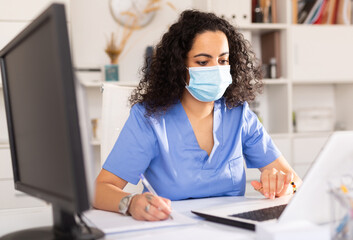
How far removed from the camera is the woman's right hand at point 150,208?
94 cm

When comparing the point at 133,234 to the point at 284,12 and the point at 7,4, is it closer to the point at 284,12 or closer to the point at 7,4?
the point at 7,4

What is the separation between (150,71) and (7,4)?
1.38 metres

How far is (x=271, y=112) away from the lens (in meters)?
3.23

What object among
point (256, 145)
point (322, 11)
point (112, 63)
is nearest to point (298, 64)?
point (322, 11)

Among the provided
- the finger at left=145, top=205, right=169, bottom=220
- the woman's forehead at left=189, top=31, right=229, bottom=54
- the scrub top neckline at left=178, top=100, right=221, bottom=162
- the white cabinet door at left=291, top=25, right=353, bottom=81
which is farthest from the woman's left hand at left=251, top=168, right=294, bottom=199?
the white cabinet door at left=291, top=25, right=353, bottom=81

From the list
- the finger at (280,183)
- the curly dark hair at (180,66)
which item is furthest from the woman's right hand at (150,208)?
the curly dark hair at (180,66)

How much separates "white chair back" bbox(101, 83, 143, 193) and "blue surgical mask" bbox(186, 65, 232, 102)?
27cm

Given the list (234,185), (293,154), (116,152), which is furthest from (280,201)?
(293,154)

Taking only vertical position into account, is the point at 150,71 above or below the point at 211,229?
above

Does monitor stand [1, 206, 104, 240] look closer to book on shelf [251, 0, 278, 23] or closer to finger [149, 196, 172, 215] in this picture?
finger [149, 196, 172, 215]

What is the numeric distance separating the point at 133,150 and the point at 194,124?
251mm

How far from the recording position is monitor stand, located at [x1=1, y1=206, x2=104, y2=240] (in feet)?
2.69

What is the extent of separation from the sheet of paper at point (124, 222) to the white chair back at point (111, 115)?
513mm

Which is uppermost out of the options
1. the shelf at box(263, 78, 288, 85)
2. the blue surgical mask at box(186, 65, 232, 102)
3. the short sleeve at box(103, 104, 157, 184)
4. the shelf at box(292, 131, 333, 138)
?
the blue surgical mask at box(186, 65, 232, 102)
